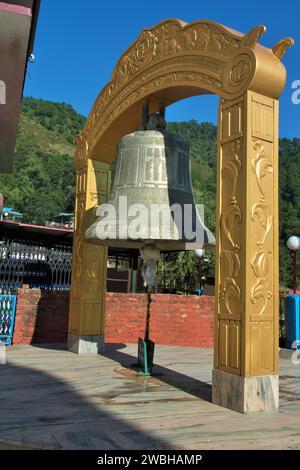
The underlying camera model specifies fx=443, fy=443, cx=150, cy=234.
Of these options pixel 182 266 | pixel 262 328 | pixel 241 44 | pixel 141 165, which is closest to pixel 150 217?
pixel 141 165

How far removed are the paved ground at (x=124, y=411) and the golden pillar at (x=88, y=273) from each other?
43.5 inches

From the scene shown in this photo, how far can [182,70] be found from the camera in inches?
252

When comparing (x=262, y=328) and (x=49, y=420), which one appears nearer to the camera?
(x=49, y=420)

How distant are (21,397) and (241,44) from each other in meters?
4.95

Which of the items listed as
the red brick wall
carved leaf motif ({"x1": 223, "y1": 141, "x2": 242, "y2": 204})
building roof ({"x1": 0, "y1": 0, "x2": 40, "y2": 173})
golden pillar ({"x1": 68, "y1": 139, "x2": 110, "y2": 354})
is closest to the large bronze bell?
carved leaf motif ({"x1": 223, "y1": 141, "x2": 242, "y2": 204})

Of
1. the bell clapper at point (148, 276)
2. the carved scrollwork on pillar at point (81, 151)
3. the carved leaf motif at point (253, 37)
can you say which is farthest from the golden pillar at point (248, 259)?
the carved scrollwork on pillar at point (81, 151)

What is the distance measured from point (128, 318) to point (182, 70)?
6.78 m

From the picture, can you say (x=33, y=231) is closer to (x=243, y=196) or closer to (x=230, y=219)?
(x=230, y=219)

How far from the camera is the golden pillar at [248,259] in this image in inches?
192

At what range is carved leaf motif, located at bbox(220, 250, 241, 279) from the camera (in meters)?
5.16

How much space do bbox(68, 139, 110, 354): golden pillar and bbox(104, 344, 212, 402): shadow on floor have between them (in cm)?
57
